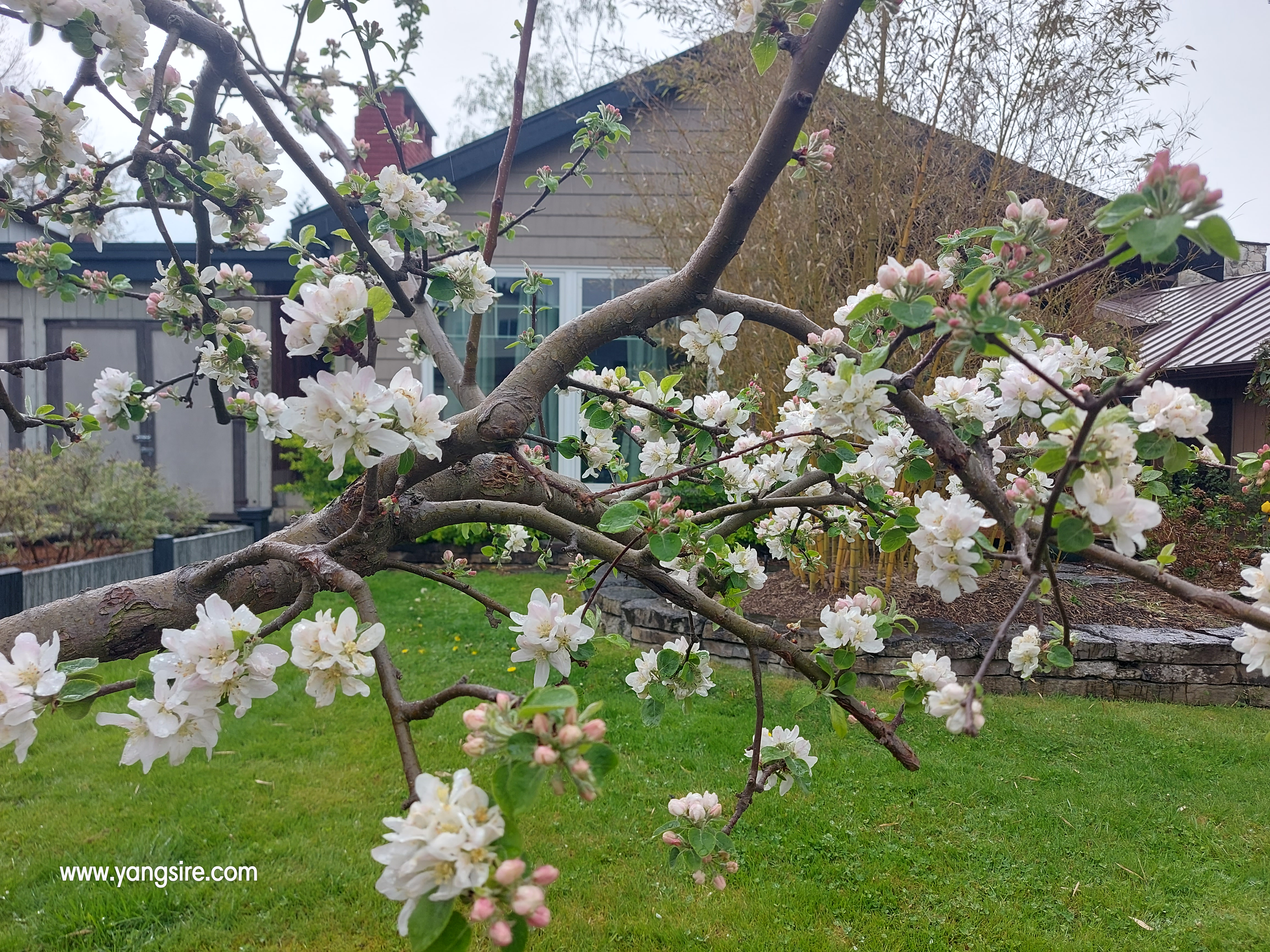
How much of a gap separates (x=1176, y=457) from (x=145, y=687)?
1.28m

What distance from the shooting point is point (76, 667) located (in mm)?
879

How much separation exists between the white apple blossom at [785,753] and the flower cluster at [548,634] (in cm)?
52

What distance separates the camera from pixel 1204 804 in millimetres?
3143

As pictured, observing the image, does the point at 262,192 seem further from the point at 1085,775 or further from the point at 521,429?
the point at 1085,775

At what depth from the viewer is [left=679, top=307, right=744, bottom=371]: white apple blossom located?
1425 mm

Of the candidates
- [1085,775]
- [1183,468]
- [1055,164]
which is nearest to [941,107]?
[1055,164]

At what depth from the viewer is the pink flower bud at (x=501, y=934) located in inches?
21.6

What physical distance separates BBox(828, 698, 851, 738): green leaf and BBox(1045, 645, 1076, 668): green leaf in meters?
0.35

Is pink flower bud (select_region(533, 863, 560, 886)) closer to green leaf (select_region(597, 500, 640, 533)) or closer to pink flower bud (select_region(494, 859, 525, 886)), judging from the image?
pink flower bud (select_region(494, 859, 525, 886))

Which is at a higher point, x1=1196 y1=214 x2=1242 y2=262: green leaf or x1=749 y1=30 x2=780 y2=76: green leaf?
x1=749 y1=30 x2=780 y2=76: green leaf

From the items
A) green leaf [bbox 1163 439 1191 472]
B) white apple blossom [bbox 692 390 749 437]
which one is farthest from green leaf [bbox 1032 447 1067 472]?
white apple blossom [bbox 692 390 749 437]

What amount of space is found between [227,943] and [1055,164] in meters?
6.71

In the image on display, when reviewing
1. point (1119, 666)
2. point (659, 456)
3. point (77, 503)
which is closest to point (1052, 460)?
point (659, 456)

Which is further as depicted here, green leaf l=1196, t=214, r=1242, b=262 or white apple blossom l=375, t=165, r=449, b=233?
white apple blossom l=375, t=165, r=449, b=233
